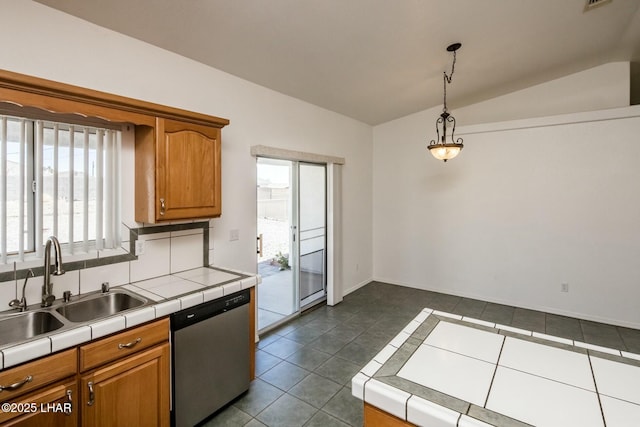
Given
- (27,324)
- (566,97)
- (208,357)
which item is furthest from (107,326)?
(566,97)

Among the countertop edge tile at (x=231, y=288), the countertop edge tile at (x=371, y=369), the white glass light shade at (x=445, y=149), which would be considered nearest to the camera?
the countertop edge tile at (x=371, y=369)

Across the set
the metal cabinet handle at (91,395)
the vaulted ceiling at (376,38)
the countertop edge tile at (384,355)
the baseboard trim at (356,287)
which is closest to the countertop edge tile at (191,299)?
the metal cabinet handle at (91,395)

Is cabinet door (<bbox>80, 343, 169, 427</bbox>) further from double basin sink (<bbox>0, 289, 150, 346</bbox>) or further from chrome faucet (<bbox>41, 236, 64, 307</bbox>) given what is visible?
chrome faucet (<bbox>41, 236, 64, 307</bbox>)

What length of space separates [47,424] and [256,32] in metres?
2.78

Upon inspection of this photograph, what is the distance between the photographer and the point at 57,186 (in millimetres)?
2010

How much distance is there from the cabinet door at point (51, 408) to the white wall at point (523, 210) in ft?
15.6

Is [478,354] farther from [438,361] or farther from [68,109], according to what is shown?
[68,109]

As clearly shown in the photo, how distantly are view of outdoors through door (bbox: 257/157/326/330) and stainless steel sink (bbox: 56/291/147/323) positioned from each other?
1774mm

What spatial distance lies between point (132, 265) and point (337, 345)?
2.16 m

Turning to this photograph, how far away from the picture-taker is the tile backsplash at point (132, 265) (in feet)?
6.00

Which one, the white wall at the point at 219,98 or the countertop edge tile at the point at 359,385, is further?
the white wall at the point at 219,98

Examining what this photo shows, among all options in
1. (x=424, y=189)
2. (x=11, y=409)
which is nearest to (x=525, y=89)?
(x=424, y=189)

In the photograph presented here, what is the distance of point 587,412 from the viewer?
946 millimetres

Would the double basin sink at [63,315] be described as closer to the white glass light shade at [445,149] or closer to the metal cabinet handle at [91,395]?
the metal cabinet handle at [91,395]
